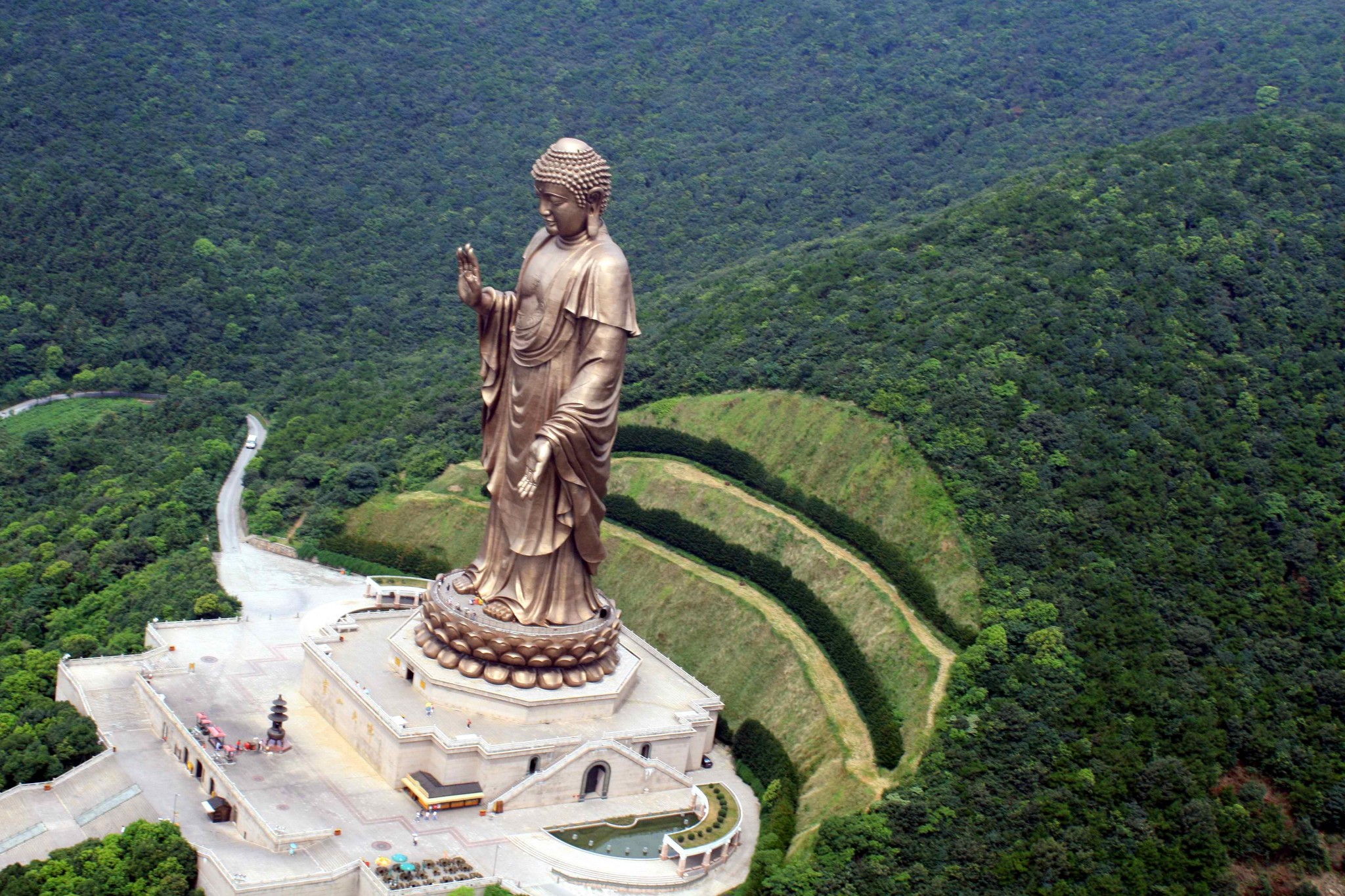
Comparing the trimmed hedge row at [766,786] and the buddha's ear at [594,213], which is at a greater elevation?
the buddha's ear at [594,213]

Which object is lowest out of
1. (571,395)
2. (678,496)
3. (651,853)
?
(651,853)

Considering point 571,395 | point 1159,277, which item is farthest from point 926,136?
point 571,395

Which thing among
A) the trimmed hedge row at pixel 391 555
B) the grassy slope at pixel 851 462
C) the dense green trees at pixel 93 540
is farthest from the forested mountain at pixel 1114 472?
the dense green trees at pixel 93 540

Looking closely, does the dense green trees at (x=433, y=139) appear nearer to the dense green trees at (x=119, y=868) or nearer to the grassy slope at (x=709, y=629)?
the grassy slope at (x=709, y=629)

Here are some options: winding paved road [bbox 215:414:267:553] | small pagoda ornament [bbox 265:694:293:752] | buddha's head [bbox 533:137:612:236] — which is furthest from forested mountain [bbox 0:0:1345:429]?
buddha's head [bbox 533:137:612:236]

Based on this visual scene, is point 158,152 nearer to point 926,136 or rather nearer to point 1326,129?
point 926,136

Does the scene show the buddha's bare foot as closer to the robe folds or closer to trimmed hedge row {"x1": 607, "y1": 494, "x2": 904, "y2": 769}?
the robe folds

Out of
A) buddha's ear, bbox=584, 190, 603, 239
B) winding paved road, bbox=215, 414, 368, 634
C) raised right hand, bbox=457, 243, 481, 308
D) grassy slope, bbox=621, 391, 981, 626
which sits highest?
buddha's ear, bbox=584, 190, 603, 239
